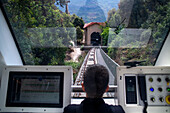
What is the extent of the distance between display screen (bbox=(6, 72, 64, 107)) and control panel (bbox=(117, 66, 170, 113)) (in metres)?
0.62

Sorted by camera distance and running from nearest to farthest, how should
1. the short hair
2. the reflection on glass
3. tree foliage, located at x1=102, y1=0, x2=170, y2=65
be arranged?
1. the short hair
2. tree foliage, located at x1=102, y1=0, x2=170, y2=65
3. the reflection on glass

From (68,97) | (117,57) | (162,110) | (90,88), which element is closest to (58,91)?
(68,97)

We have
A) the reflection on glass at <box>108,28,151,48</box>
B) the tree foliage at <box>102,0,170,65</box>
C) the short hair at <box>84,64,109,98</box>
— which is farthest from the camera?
the reflection on glass at <box>108,28,151,48</box>

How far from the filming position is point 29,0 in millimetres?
1760

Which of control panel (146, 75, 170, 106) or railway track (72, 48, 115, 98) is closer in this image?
control panel (146, 75, 170, 106)

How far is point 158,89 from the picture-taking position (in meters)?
1.38

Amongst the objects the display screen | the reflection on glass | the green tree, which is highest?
the green tree

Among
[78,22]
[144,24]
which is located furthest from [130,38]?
[78,22]

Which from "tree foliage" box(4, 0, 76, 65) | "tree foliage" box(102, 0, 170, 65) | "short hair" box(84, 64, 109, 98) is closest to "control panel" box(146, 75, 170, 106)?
"tree foliage" box(102, 0, 170, 65)

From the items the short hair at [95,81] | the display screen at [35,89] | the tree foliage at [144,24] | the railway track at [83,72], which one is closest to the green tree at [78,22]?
the tree foliage at [144,24]

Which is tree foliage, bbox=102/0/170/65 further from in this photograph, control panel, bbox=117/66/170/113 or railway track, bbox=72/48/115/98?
control panel, bbox=117/66/170/113

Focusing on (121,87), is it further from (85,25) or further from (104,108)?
(85,25)

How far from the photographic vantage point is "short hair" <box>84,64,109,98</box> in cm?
87

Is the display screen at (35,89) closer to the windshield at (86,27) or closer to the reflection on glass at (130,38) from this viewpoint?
the windshield at (86,27)
